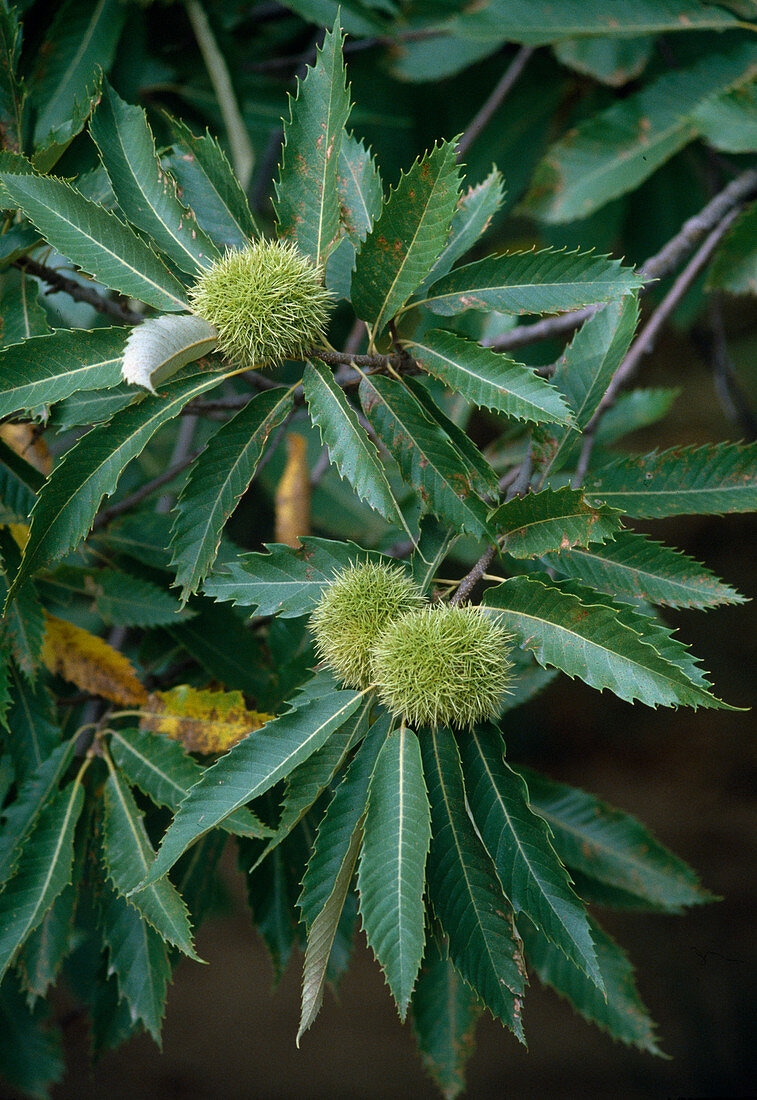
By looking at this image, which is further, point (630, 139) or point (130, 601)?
point (630, 139)

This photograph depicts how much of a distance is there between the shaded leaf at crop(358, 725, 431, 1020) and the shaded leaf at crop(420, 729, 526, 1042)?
70 mm

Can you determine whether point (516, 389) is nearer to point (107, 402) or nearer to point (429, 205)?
point (429, 205)

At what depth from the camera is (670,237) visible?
81.8 inches

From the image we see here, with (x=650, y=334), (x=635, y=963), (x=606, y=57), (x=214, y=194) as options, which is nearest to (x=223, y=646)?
(x=214, y=194)

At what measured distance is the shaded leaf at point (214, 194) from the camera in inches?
37.5

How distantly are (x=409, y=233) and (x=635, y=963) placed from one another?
3.52 metres

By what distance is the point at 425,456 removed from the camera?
879 mm

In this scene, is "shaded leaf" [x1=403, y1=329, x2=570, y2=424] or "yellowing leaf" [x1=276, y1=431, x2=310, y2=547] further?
"yellowing leaf" [x1=276, y1=431, x2=310, y2=547]

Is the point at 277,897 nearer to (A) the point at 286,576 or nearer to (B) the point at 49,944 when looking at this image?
(B) the point at 49,944

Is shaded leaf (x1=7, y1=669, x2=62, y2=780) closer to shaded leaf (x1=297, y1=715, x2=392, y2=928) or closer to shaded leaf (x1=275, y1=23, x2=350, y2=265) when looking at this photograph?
shaded leaf (x1=297, y1=715, x2=392, y2=928)

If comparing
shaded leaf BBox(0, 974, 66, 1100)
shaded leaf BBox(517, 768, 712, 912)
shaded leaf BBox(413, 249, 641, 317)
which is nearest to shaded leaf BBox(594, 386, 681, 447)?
shaded leaf BBox(517, 768, 712, 912)

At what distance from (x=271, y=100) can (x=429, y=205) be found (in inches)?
56.8

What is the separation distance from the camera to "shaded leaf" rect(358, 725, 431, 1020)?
0.74 meters

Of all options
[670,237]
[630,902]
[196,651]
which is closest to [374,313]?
[196,651]
